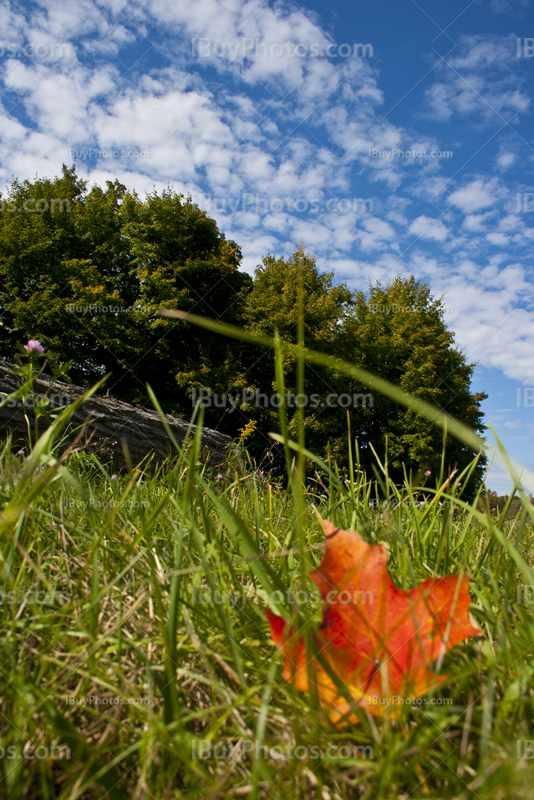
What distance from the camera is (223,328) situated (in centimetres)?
68

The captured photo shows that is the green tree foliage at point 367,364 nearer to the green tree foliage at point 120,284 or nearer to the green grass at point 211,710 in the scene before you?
the green tree foliage at point 120,284

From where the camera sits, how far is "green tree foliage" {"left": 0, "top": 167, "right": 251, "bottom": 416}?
19172mm

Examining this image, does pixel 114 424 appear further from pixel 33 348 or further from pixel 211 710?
pixel 211 710

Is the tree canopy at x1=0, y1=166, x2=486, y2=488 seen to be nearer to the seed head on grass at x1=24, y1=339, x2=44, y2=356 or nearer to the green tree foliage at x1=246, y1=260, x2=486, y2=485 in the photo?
the green tree foliage at x1=246, y1=260, x2=486, y2=485

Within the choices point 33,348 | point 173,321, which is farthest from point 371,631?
point 173,321

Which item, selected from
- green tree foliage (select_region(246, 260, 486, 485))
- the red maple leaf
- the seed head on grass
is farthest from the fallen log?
green tree foliage (select_region(246, 260, 486, 485))

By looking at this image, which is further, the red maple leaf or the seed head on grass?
the seed head on grass

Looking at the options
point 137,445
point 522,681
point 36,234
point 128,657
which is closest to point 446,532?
point 522,681

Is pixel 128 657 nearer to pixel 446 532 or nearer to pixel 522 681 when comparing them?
pixel 522 681

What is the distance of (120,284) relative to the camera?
69.3ft

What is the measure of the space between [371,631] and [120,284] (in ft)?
74.5

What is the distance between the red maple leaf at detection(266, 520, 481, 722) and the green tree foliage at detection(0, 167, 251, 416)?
58.8 feet

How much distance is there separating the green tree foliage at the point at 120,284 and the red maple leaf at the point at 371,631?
17907mm

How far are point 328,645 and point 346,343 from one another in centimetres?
2211
